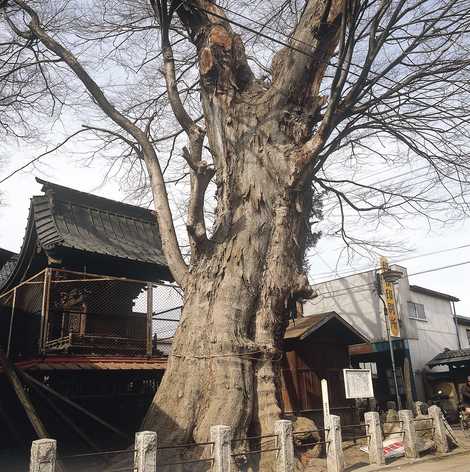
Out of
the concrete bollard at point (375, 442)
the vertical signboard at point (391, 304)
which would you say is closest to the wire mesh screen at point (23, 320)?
the concrete bollard at point (375, 442)

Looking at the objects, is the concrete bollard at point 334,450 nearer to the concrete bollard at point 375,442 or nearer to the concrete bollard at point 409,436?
the concrete bollard at point 375,442

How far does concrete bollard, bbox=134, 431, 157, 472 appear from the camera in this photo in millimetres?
5855

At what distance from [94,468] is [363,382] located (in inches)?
214

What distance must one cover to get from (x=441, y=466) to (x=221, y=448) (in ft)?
16.3

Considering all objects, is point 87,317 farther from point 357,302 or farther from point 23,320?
point 357,302

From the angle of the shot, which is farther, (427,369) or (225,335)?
(427,369)

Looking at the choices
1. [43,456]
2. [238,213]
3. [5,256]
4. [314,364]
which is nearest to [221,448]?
[43,456]

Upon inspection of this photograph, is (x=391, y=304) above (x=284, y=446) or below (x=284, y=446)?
above

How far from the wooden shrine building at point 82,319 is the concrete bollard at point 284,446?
3.73m

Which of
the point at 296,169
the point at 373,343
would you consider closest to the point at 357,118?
the point at 296,169

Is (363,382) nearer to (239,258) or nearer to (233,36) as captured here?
(239,258)

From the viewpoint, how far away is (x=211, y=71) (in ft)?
32.8

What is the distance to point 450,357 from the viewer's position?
21.9m

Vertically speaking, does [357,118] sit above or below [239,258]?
above
